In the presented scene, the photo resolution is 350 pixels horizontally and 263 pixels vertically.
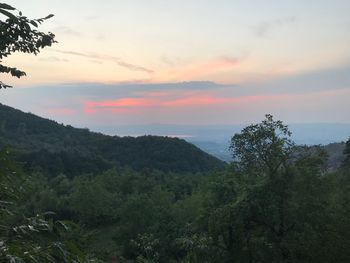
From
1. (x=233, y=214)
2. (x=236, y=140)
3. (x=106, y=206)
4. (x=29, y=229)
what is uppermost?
(x=236, y=140)

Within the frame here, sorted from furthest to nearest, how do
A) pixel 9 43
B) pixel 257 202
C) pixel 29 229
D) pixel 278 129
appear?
pixel 278 129 < pixel 257 202 < pixel 9 43 < pixel 29 229

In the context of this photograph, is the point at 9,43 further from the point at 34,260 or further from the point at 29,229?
the point at 34,260

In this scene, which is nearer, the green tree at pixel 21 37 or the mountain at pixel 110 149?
the green tree at pixel 21 37

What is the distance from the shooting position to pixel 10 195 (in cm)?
448

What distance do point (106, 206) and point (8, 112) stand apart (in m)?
79.2

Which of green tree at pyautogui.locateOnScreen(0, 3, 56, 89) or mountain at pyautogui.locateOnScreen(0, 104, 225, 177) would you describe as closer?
green tree at pyautogui.locateOnScreen(0, 3, 56, 89)

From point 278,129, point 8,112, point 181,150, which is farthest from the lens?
point 8,112

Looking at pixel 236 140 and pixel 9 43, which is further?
pixel 236 140

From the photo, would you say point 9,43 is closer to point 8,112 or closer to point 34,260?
point 34,260

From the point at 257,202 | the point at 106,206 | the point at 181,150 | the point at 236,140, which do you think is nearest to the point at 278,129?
the point at 236,140

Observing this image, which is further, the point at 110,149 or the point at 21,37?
the point at 110,149

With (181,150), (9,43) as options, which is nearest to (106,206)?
(9,43)

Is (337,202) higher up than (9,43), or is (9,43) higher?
(9,43)

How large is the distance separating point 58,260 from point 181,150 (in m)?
99.2
